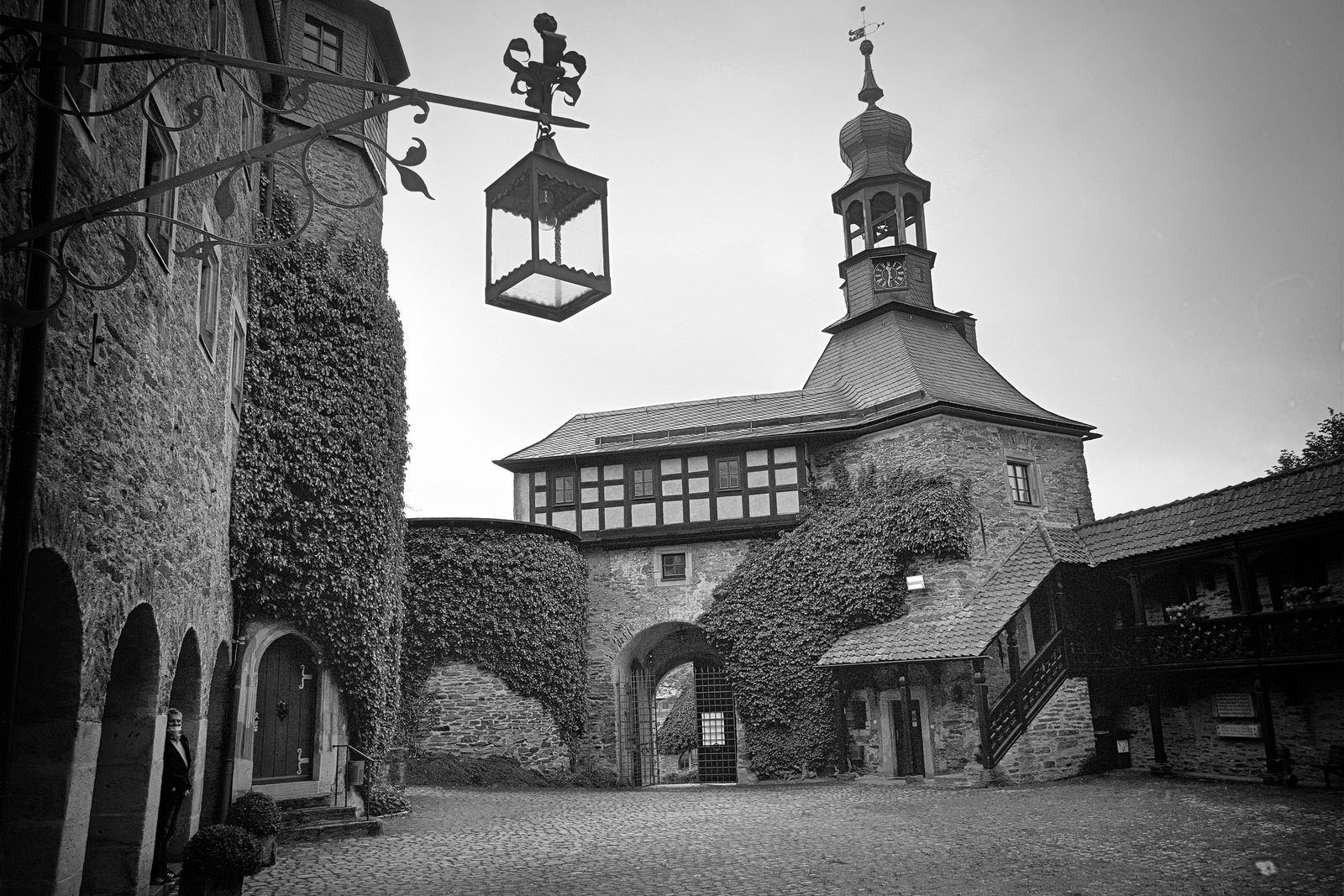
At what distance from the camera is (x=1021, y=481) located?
21188 mm

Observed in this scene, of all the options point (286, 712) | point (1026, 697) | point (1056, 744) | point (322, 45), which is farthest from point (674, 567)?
point (322, 45)

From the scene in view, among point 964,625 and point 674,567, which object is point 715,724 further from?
point 964,625

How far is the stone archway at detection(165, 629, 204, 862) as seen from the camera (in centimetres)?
887

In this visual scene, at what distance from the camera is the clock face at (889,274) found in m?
25.1

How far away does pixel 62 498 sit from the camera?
5234 mm

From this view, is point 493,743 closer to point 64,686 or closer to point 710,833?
point 710,833

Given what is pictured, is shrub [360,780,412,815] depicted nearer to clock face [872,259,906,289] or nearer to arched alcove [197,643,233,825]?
arched alcove [197,643,233,825]

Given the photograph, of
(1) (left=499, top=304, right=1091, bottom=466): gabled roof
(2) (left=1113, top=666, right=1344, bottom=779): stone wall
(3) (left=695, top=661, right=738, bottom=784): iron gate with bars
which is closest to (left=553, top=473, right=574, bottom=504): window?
(1) (left=499, top=304, right=1091, bottom=466): gabled roof

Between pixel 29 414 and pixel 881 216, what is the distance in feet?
75.6

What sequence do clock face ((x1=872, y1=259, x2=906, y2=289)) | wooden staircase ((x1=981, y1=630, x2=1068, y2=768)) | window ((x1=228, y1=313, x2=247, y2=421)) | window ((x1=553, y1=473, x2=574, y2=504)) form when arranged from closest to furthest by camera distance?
1. window ((x1=228, y1=313, x2=247, y2=421))
2. wooden staircase ((x1=981, y1=630, x2=1068, y2=768))
3. window ((x1=553, y1=473, x2=574, y2=504))
4. clock face ((x1=872, y1=259, x2=906, y2=289))

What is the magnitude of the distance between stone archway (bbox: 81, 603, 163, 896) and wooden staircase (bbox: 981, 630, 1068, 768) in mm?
14014

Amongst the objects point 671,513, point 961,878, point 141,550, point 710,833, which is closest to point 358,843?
point 710,833

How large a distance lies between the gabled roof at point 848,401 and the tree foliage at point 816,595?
1.97m

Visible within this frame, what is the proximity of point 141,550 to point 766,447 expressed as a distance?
16757 millimetres
